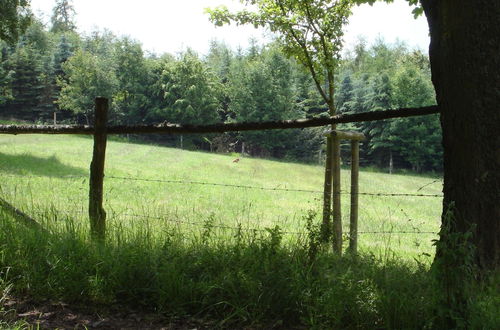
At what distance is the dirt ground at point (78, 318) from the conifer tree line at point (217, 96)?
45.9 metres

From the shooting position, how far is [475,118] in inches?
145

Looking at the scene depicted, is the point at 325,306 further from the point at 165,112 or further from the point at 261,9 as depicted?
the point at 165,112

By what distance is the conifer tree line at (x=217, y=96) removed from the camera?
5234 cm

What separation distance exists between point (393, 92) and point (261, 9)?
50299mm

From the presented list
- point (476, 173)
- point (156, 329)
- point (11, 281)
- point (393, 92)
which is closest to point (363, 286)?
point (476, 173)

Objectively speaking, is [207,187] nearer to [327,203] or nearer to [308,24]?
[308,24]

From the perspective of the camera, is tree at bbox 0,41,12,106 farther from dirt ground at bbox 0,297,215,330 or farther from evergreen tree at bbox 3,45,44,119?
dirt ground at bbox 0,297,215,330

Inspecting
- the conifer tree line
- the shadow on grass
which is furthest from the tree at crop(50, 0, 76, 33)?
the shadow on grass

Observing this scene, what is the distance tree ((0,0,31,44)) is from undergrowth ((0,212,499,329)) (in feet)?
73.1

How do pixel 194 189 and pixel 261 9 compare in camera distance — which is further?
pixel 194 189

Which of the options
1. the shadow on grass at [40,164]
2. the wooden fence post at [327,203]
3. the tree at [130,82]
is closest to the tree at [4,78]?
the tree at [130,82]

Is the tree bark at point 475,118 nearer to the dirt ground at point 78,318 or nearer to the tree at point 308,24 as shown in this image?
the dirt ground at point 78,318

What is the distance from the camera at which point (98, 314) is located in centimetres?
380

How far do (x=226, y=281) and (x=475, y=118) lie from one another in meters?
2.42
